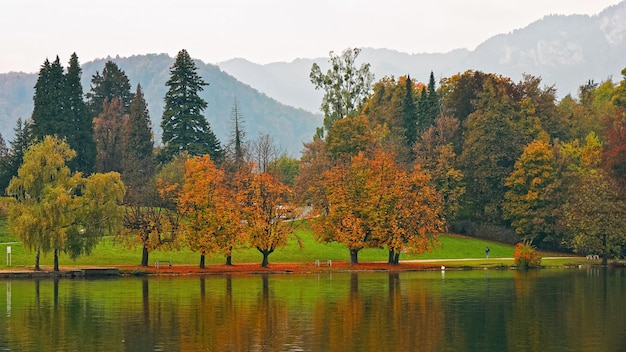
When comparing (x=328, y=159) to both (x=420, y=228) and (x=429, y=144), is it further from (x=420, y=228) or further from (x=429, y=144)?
(x=420, y=228)

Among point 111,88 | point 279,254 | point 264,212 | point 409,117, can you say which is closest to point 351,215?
point 264,212

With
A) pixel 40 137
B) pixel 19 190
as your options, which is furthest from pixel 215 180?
pixel 40 137

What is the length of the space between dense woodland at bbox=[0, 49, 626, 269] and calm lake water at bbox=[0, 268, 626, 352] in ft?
35.8

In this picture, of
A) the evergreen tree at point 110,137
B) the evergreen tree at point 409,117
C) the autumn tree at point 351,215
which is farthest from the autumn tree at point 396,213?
the evergreen tree at point 110,137

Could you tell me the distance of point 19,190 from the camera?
78.4 metres

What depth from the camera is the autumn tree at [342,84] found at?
143 meters

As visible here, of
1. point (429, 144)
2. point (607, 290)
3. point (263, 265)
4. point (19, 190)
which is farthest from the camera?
point (429, 144)

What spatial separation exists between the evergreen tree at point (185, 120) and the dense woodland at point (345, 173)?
8.2 inches

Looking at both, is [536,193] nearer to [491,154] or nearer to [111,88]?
[491,154]

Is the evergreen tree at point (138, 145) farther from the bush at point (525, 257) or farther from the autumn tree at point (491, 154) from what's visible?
the bush at point (525, 257)

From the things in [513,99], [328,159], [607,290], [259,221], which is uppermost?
[513,99]

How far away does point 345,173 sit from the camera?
93750mm

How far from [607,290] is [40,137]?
73.7 meters

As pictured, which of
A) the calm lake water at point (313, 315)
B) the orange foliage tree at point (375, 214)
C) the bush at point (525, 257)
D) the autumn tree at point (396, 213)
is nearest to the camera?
the calm lake water at point (313, 315)
